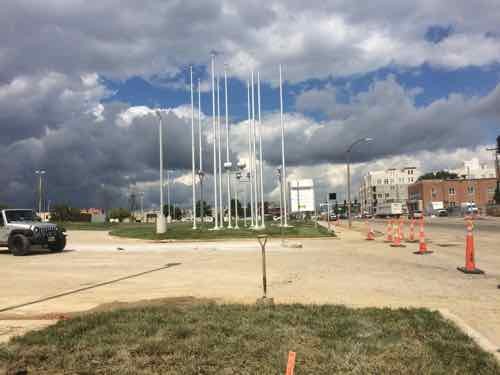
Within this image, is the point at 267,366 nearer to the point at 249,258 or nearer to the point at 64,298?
the point at 64,298

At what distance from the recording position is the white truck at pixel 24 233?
19609 millimetres

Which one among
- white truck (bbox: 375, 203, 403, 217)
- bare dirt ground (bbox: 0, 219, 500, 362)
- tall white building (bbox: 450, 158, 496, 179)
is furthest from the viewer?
tall white building (bbox: 450, 158, 496, 179)

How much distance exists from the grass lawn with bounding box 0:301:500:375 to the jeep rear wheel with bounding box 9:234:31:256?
14.5 meters

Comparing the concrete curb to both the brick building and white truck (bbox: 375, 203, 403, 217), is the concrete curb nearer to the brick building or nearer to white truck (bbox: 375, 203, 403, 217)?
white truck (bbox: 375, 203, 403, 217)

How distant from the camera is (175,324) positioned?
235 inches

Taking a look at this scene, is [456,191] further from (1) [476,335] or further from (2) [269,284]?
(1) [476,335]

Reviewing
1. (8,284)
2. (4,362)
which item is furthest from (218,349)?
(8,284)

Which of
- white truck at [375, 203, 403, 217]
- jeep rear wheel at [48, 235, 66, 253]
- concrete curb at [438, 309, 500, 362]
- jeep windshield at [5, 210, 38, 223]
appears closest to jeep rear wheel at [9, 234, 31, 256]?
jeep windshield at [5, 210, 38, 223]

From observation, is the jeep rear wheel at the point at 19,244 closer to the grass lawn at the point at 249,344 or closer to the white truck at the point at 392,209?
the grass lawn at the point at 249,344

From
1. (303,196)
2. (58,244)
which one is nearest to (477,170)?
(303,196)

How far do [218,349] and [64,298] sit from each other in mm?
5173

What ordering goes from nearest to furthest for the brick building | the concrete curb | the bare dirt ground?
the concrete curb < the bare dirt ground < the brick building

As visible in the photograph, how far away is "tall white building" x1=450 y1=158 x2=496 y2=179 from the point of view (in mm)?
172625

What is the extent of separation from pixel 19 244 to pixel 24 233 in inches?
18.8
